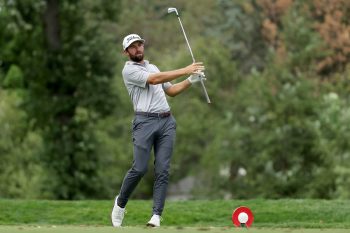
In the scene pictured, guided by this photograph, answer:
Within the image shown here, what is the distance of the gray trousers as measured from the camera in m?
11.8

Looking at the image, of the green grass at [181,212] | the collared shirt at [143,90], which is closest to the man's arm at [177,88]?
the collared shirt at [143,90]

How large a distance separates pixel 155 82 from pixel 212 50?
36.9 m

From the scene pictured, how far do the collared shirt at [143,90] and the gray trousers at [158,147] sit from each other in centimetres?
11

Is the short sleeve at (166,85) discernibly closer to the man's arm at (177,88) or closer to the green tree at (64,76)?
the man's arm at (177,88)

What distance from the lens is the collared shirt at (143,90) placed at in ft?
38.6

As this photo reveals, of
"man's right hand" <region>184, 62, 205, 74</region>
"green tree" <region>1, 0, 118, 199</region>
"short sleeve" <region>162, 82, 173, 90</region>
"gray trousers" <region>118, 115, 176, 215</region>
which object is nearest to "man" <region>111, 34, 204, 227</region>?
"gray trousers" <region>118, 115, 176, 215</region>

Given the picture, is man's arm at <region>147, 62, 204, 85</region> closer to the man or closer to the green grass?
the man

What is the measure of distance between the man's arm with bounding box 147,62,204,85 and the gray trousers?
417 mm

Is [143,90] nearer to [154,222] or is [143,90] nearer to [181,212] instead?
[154,222]

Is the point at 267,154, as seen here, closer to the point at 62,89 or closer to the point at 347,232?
the point at 62,89

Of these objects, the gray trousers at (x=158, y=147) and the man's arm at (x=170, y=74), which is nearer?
the man's arm at (x=170, y=74)

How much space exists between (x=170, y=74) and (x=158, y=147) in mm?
857

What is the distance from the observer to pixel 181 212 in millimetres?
15945

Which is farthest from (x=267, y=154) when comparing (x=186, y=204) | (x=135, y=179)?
(x=135, y=179)
